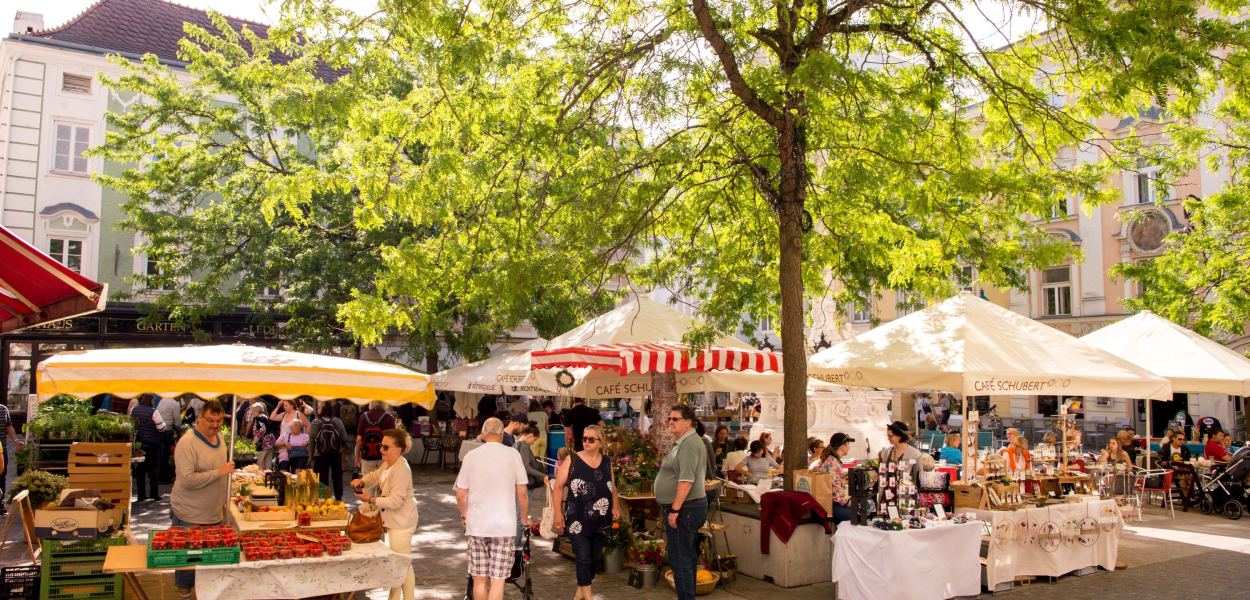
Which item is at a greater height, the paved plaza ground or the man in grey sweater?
the man in grey sweater

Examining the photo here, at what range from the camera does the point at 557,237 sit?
11297 millimetres

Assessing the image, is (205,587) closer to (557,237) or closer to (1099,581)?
(557,237)

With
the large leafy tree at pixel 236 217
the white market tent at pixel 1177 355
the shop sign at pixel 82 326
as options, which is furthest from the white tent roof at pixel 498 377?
the shop sign at pixel 82 326

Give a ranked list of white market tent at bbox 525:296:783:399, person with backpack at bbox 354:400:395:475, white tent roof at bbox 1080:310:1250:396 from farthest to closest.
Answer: white tent roof at bbox 1080:310:1250:396 → person with backpack at bbox 354:400:395:475 → white market tent at bbox 525:296:783:399

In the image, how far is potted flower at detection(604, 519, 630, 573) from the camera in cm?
951

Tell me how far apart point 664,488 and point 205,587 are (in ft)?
12.0

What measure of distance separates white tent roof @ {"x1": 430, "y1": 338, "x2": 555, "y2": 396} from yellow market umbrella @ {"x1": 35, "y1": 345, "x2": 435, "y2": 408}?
14.7 ft

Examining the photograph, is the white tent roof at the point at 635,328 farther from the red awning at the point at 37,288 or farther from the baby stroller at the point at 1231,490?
the baby stroller at the point at 1231,490

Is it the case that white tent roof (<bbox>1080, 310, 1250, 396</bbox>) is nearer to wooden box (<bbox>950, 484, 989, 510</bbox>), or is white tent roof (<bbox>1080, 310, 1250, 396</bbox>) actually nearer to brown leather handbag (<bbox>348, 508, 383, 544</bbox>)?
wooden box (<bbox>950, 484, 989, 510</bbox>)

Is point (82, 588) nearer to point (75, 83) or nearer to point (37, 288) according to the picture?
point (37, 288)

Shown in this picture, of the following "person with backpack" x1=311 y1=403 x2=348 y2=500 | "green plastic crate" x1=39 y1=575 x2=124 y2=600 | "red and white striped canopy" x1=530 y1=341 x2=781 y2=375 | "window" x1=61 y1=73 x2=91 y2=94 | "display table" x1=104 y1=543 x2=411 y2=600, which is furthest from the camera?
"window" x1=61 y1=73 x2=91 y2=94

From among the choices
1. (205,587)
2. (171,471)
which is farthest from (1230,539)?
(171,471)

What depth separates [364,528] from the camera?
7258mm

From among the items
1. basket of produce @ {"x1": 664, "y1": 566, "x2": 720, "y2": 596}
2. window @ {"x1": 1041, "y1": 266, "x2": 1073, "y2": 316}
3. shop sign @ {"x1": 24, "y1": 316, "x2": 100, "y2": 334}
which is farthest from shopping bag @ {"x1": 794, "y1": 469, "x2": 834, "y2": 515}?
window @ {"x1": 1041, "y1": 266, "x2": 1073, "y2": 316}
